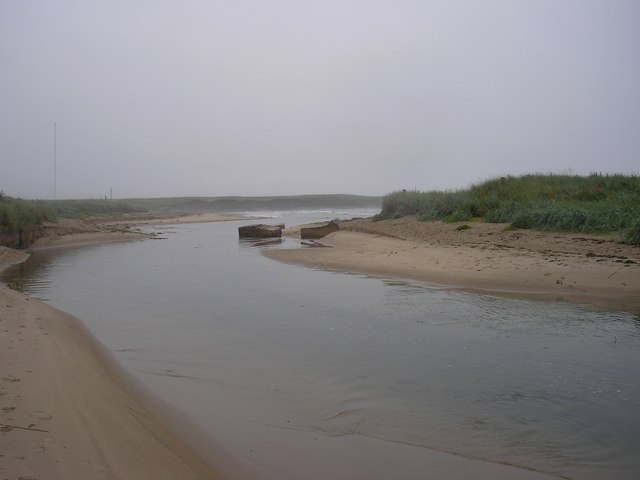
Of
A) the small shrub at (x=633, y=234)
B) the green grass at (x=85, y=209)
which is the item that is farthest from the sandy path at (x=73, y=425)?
the green grass at (x=85, y=209)

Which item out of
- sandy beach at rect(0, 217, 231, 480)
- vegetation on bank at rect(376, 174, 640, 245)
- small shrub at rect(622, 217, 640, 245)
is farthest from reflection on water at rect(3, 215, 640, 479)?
vegetation on bank at rect(376, 174, 640, 245)

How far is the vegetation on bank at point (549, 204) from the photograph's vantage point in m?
12.9

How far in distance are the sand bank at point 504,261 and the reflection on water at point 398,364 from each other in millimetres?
1053

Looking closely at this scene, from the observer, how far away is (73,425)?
3.36 meters

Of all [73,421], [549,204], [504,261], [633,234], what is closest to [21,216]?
[504,261]

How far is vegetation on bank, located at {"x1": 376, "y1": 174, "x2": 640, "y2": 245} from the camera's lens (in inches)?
508

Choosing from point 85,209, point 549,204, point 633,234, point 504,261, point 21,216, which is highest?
point 85,209

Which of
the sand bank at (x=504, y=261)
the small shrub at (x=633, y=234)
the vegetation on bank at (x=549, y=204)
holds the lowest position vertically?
the sand bank at (x=504, y=261)

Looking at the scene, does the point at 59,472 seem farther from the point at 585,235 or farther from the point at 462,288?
the point at 585,235

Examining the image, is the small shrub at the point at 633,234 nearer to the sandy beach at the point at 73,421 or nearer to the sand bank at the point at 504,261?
the sand bank at the point at 504,261

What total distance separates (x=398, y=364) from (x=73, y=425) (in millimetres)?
3147

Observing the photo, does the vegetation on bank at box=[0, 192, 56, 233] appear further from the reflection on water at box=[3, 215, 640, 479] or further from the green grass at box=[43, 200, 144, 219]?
the green grass at box=[43, 200, 144, 219]

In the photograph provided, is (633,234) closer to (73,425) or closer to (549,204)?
(549,204)

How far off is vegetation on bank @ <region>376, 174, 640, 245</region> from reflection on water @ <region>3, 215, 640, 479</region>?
20.3 feet
